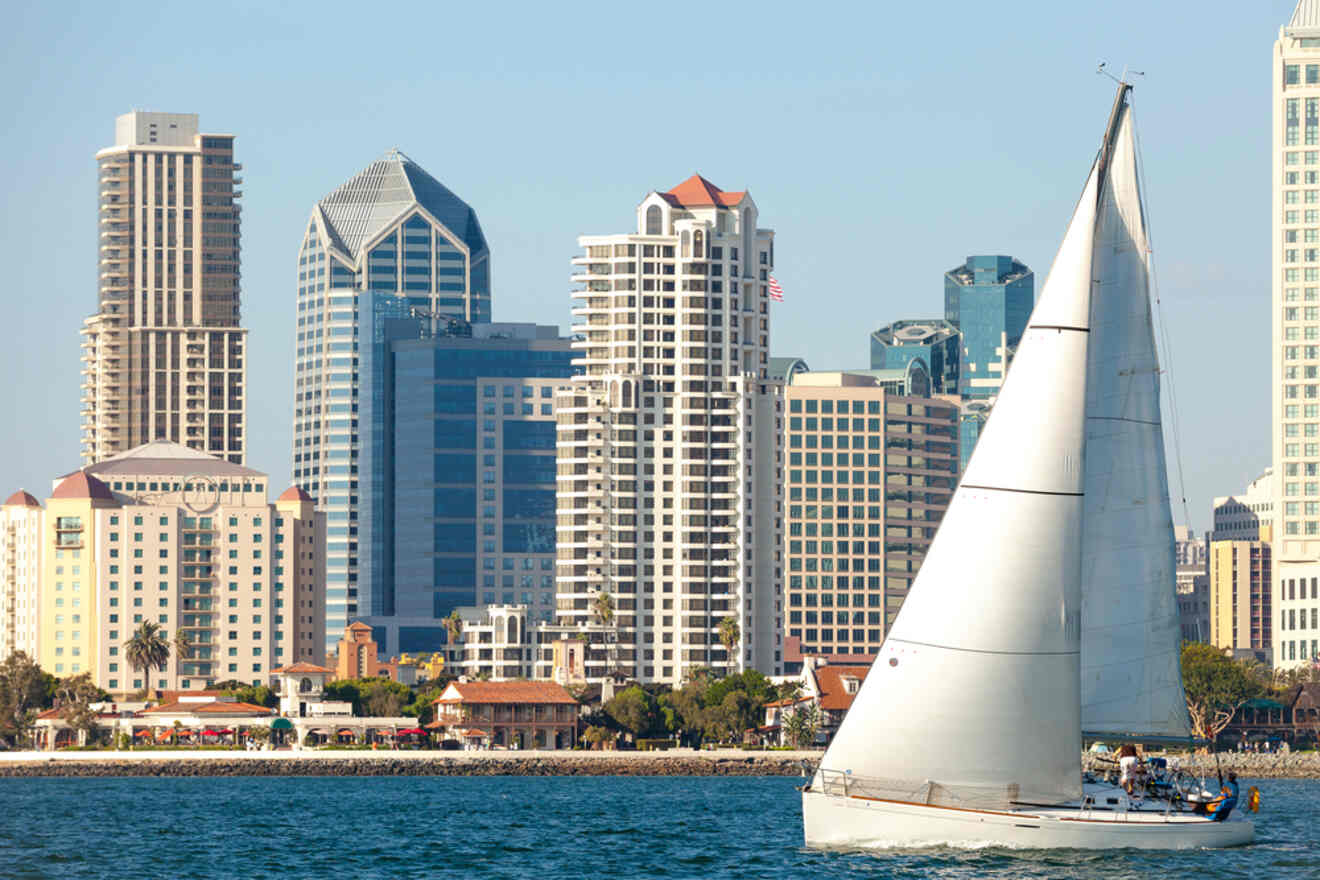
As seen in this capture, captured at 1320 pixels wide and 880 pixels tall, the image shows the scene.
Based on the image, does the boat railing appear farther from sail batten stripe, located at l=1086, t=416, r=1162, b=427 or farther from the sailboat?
sail batten stripe, located at l=1086, t=416, r=1162, b=427

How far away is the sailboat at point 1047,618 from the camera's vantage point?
217 feet

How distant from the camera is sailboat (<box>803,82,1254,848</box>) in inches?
2601

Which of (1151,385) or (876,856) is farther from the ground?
(1151,385)

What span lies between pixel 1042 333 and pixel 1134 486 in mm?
5449

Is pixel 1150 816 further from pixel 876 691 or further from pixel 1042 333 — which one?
pixel 1042 333

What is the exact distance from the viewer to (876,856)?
64562mm

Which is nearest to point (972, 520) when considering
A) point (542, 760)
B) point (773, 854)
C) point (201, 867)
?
point (773, 854)

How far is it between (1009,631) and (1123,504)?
18.3 ft

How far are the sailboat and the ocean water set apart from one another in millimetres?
1437

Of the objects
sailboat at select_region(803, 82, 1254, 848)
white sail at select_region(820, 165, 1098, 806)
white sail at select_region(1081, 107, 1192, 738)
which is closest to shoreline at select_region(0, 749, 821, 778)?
white sail at select_region(1081, 107, 1192, 738)

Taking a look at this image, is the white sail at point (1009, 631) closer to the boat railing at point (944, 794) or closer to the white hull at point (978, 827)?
the boat railing at point (944, 794)

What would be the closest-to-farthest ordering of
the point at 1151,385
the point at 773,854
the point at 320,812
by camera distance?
the point at 1151,385 → the point at 773,854 → the point at 320,812

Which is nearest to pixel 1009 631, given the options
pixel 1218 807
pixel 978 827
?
pixel 978 827

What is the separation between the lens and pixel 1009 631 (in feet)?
217
